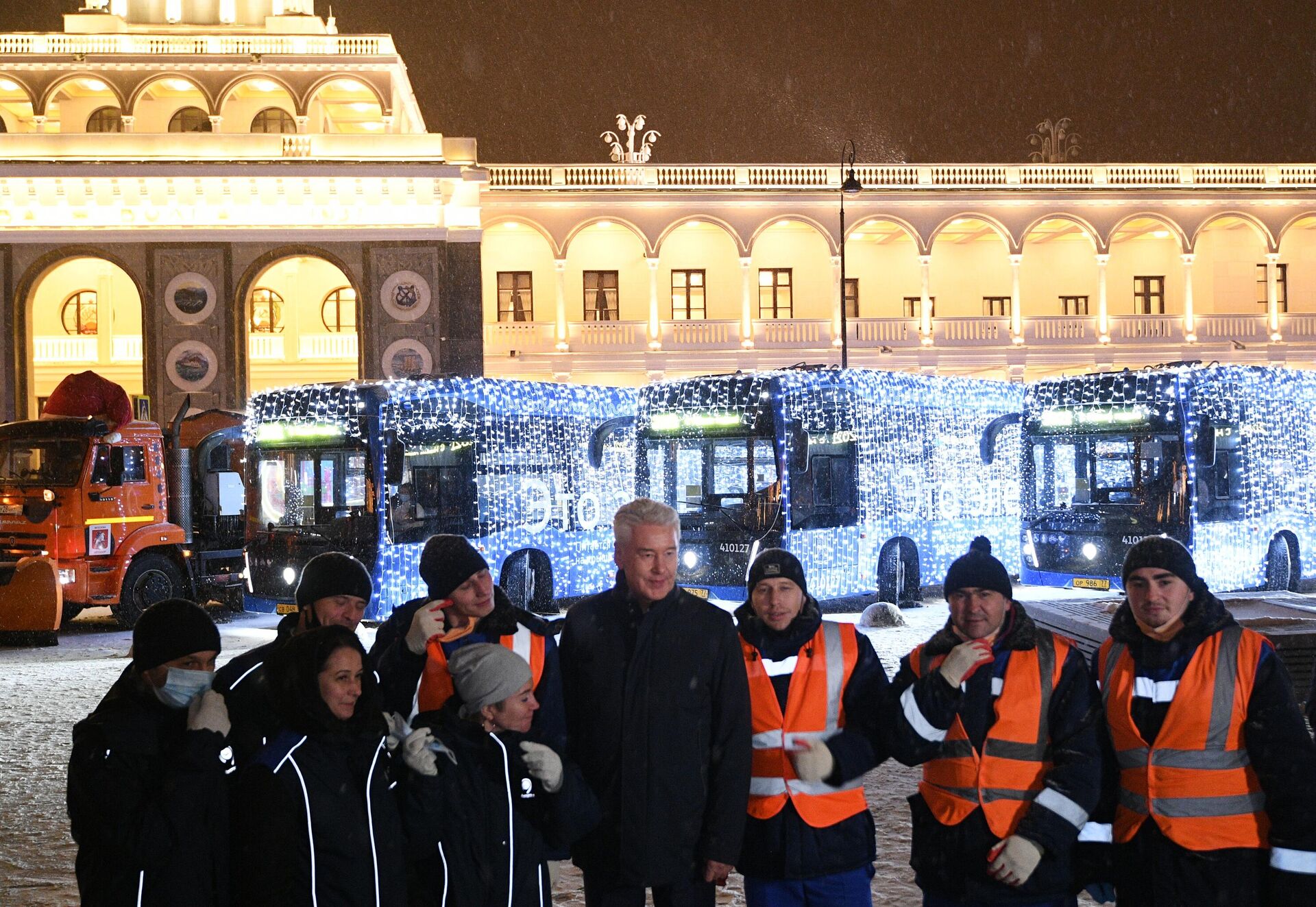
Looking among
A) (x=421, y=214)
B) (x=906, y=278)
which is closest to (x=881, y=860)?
(x=421, y=214)

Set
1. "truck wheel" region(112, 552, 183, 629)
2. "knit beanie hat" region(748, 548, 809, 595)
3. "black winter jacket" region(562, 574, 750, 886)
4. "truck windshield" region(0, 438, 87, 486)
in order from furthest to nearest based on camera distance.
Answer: "truck wheel" region(112, 552, 183, 629)
"truck windshield" region(0, 438, 87, 486)
"knit beanie hat" region(748, 548, 809, 595)
"black winter jacket" region(562, 574, 750, 886)

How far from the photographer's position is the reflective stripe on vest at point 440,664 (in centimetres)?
425

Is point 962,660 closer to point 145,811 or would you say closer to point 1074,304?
point 145,811

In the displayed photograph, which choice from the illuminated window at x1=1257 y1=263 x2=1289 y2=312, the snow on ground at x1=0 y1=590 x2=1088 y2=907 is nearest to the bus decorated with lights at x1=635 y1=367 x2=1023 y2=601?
the snow on ground at x1=0 y1=590 x2=1088 y2=907

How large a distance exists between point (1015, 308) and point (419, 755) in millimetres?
37091

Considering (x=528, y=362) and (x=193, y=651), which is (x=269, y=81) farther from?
(x=193, y=651)

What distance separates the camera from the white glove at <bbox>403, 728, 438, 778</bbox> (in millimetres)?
3412

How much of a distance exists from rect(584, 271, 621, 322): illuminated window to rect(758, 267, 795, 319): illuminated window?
178 inches

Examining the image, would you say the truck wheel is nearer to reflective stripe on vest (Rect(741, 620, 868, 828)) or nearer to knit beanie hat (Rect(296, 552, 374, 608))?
knit beanie hat (Rect(296, 552, 374, 608))

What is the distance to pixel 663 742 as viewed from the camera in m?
3.76

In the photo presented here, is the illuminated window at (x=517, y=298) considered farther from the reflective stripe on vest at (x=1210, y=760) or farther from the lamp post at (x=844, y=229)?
the reflective stripe on vest at (x=1210, y=760)

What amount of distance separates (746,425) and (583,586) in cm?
345

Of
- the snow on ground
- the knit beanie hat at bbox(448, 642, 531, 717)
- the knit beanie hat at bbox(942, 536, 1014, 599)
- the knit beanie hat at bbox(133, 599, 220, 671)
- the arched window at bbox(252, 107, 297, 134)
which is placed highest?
the arched window at bbox(252, 107, 297, 134)

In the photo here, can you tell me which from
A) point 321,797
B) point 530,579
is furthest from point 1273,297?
Answer: point 321,797
